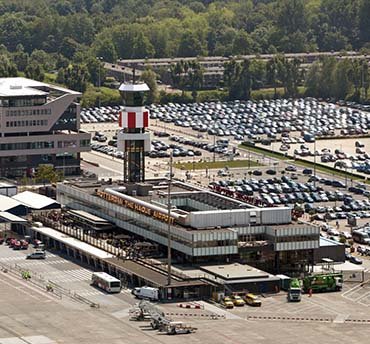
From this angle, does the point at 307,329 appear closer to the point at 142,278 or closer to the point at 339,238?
the point at 142,278

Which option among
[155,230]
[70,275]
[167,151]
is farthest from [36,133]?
[70,275]

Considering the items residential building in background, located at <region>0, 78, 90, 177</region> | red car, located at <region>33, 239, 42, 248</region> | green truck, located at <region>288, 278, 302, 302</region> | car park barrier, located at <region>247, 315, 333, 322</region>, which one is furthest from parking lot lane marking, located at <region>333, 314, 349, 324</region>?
residential building in background, located at <region>0, 78, 90, 177</region>

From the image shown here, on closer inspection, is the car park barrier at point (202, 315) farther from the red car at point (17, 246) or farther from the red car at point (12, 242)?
the red car at point (12, 242)

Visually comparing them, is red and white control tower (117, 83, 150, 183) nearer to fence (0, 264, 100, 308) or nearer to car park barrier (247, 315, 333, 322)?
fence (0, 264, 100, 308)

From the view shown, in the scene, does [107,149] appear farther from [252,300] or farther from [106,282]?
[252,300]

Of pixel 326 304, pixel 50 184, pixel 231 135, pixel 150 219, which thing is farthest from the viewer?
pixel 231 135

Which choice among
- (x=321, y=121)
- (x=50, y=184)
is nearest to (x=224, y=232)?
(x=50, y=184)
